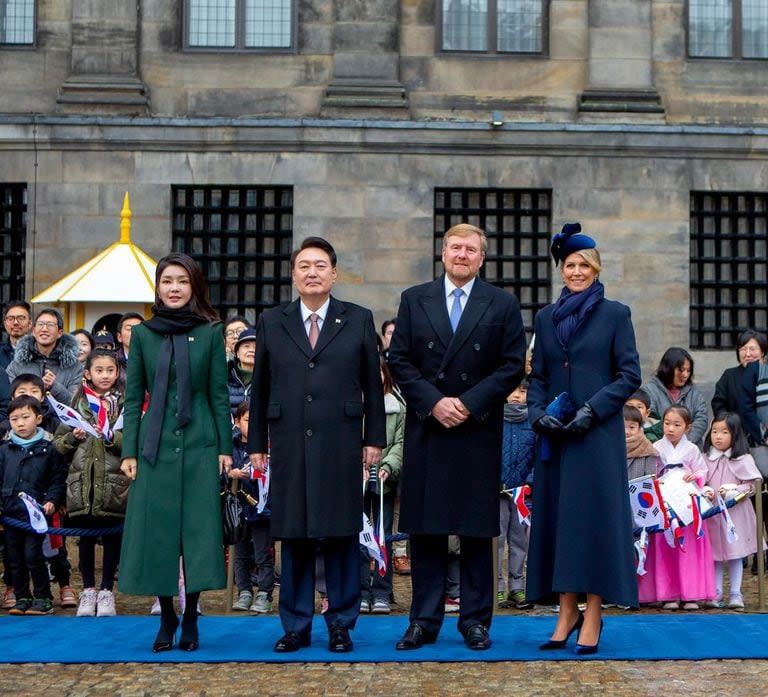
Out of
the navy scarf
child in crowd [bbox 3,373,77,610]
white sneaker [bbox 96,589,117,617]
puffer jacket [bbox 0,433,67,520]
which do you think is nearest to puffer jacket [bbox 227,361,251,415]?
child in crowd [bbox 3,373,77,610]

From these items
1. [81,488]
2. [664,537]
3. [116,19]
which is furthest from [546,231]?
[81,488]

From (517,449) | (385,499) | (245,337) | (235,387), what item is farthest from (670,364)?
Answer: (235,387)

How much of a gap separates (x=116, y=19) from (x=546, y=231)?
553cm

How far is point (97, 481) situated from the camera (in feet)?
32.6

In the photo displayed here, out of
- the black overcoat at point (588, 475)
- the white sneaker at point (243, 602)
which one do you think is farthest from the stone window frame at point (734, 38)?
the black overcoat at point (588, 475)

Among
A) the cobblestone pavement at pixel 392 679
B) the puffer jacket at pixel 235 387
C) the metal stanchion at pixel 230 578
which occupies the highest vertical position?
the puffer jacket at pixel 235 387

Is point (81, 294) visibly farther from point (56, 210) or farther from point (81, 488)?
point (81, 488)

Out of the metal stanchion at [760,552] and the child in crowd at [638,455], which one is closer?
the metal stanchion at [760,552]

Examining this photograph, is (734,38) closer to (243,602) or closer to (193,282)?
(243,602)

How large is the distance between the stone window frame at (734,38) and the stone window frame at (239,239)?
5027 millimetres

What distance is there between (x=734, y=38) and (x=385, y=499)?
10.3 m

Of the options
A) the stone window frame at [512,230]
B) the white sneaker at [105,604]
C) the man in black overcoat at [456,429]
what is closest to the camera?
the man in black overcoat at [456,429]

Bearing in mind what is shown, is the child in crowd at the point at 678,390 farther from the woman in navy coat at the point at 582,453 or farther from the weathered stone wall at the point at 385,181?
the weathered stone wall at the point at 385,181

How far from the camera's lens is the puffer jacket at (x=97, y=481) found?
9.91 m
